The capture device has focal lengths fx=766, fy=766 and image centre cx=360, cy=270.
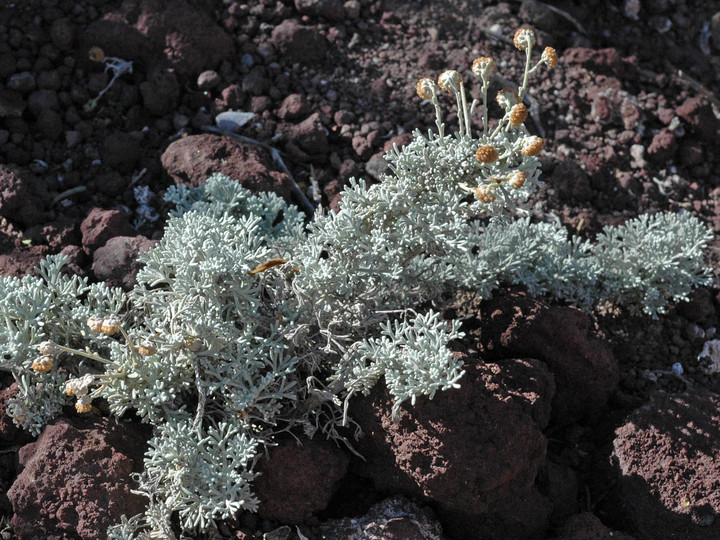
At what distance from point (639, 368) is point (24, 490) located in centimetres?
290

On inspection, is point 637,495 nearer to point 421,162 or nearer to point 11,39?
point 421,162

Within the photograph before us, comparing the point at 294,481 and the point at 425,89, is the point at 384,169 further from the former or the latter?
the point at 294,481

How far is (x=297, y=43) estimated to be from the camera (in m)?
4.77

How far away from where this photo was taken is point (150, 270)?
3.04 m

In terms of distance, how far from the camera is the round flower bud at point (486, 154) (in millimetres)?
2645

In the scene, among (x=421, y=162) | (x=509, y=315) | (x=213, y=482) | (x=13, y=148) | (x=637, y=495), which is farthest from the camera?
(x=13, y=148)

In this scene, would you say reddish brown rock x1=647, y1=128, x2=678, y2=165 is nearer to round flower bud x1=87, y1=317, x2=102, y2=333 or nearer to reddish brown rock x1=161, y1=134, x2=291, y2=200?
reddish brown rock x1=161, y1=134, x2=291, y2=200

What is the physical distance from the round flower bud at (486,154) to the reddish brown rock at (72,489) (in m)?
1.76

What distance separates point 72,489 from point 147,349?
630mm

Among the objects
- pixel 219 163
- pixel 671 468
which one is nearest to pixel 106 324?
pixel 219 163

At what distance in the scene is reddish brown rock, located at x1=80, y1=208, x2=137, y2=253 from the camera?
371 cm

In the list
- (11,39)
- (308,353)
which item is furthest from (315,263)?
(11,39)

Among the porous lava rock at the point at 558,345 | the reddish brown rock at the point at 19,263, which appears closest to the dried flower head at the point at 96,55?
the reddish brown rock at the point at 19,263

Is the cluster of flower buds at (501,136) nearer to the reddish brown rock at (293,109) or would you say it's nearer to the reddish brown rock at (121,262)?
the reddish brown rock at (121,262)
